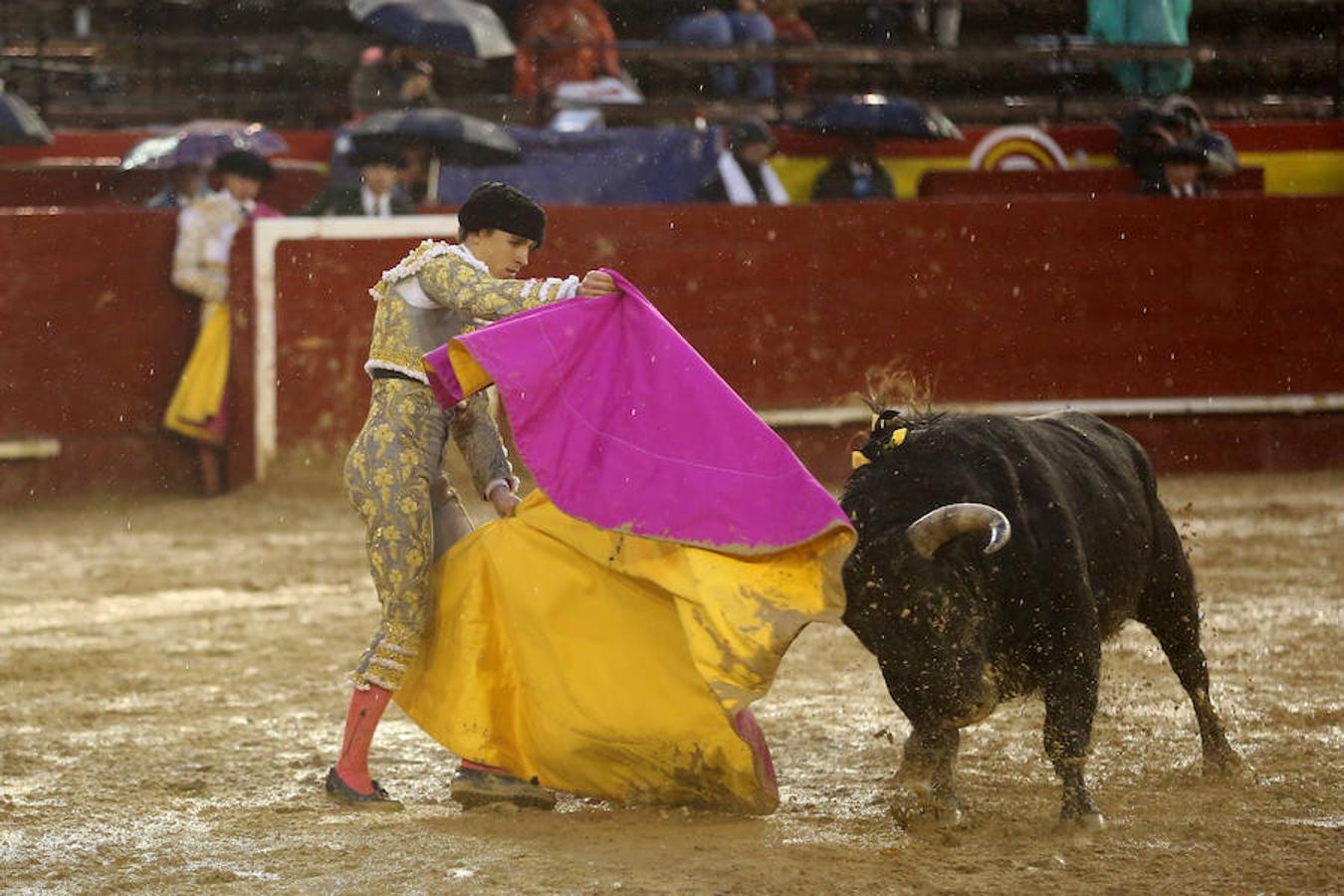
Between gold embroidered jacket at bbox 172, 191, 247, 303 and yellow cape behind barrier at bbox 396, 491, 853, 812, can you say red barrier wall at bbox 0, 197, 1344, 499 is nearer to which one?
gold embroidered jacket at bbox 172, 191, 247, 303

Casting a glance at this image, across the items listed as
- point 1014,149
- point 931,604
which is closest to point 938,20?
point 1014,149

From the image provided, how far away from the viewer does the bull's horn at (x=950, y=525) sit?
3350 millimetres

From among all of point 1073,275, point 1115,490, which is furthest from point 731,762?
point 1073,275

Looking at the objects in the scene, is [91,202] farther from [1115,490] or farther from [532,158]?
[1115,490]

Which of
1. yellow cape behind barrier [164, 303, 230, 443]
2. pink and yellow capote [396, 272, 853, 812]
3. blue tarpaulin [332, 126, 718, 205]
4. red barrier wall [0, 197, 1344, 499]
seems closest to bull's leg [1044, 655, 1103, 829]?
pink and yellow capote [396, 272, 853, 812]

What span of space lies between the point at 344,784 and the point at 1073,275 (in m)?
5.83

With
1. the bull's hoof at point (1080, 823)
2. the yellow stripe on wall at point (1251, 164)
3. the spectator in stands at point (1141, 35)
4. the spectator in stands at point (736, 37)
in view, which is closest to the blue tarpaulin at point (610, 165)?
the yellow stripe on wall at point (1251, 164)

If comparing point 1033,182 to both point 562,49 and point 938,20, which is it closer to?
point 938,20

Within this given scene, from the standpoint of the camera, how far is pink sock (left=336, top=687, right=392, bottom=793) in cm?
375

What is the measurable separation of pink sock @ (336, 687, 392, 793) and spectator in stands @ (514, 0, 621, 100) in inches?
231

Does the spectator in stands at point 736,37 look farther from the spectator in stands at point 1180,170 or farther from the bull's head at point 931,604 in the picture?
the bull's head at point 931,604

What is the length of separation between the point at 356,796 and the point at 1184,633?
5.43ft

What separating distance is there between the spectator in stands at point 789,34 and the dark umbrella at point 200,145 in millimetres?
2595

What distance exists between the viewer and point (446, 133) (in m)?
8.23
